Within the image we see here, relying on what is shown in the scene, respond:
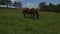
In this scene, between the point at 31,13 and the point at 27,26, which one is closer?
the point at 27,26

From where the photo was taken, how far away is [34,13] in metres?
19.2

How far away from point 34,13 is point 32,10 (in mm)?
431

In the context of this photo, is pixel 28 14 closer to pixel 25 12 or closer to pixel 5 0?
pixel 25 12

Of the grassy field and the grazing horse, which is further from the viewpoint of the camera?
the grazing horse

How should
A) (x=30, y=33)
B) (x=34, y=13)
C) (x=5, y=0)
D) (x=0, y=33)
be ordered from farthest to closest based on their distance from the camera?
(x=5, y=0), (x=34, y=13), (x=30, y=33), (x=0, y=33)

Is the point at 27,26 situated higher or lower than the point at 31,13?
lower

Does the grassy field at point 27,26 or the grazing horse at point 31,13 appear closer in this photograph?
the grassy field at point 27,26

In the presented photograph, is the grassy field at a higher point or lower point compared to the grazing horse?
lower

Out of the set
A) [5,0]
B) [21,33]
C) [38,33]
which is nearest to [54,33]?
[38,33]

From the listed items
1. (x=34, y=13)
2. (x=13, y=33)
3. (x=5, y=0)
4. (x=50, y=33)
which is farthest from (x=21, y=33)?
(x=5, y=0)

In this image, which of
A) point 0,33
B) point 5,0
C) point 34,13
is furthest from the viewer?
point 5,0

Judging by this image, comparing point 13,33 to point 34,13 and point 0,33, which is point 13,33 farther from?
point 34,13

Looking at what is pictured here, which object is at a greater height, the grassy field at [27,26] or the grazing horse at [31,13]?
the grazing horse at [31,13]

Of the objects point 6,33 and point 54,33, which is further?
point 54,33
